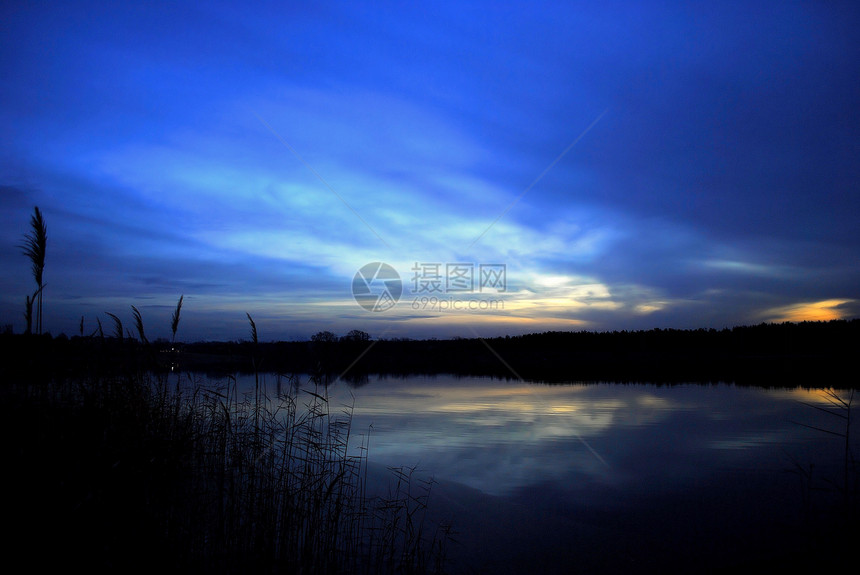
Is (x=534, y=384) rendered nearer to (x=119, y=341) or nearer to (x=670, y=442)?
(x=670, y=442)

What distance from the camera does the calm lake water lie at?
498 cm

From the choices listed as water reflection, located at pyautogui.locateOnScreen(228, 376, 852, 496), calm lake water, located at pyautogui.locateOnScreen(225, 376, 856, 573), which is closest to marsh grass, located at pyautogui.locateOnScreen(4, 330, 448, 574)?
calm lake water, located at pyautogui.locateOnScreen(225, 376, 856, 573)

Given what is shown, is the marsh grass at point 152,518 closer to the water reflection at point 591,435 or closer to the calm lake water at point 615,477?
the calm lake water at point 615,477

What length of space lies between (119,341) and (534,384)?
18.7 meters

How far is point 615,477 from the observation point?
7.58 meters

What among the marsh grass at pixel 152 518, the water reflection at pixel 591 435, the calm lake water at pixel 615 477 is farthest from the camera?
the water reflection at pixel 591 435

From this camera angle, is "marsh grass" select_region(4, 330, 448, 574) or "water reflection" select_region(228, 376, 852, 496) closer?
"marsh grass" select_region(4, 330, 448, 574)

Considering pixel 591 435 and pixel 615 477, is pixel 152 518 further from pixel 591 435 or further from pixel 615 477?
pixel 591 435

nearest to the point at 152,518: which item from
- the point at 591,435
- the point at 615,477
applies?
the point at 615,477

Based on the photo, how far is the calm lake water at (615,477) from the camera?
498 centimetres

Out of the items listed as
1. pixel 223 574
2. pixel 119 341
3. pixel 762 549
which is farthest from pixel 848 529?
pixel 119 341

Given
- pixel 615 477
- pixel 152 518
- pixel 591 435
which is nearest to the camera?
pixel 152 518

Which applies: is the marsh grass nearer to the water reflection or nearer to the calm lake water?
the calm lake water

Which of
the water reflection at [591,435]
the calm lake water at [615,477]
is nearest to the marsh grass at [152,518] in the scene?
the calm lake water at [615,477]
